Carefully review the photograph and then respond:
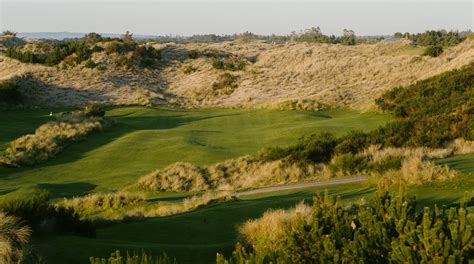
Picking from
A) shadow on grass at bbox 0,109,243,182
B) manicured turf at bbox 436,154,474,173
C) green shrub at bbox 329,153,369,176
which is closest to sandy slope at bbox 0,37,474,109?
shadow on grass at bbox 0,109,243,182

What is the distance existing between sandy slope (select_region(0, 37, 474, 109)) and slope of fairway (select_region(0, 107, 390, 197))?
6364 mm

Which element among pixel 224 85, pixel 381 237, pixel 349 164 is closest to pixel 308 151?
pixel 349 164

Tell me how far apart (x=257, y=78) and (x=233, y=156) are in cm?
2935

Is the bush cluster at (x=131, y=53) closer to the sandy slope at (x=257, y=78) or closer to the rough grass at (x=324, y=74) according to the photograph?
the sandy slope at (x=257, y=78)

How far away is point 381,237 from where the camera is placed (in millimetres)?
6293

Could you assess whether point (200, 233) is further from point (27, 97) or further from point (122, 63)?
point (122, 63)

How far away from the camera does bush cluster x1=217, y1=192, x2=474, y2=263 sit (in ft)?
18.0

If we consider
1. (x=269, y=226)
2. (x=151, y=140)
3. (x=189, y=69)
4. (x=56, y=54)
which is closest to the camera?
(x=269, y=226)

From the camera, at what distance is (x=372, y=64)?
2079 inches

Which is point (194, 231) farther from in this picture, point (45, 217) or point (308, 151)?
point (308, 151)

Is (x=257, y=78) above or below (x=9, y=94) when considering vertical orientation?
above

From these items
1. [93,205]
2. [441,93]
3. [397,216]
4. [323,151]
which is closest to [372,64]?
[441,93]

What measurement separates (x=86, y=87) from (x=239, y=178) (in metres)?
31.6

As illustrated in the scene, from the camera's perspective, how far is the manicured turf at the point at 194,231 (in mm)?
9086
